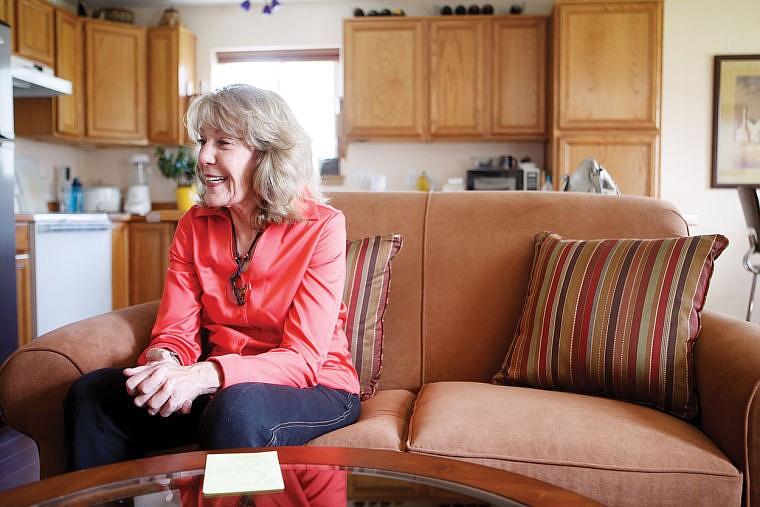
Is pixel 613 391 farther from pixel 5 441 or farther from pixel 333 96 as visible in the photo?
pixel 333 96

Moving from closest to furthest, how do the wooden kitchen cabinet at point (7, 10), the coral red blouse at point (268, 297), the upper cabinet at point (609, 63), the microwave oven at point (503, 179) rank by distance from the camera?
the coral red blouse at point (268, 297)
the wooden kitchen cabinet at point (7, 10)
the upper cabinet at point (609, 63)
the microwave oven at point (503, 179)

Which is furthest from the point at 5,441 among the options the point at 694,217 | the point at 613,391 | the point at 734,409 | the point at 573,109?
the point at 694,217

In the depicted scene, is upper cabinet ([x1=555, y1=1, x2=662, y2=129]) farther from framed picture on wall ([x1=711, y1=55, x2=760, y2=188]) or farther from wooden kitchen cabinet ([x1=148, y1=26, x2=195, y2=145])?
wooden kitchen cabinet ([x1=148, y1=26, x2=195, y2=145])

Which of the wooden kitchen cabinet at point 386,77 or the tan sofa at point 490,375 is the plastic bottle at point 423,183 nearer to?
the wooden kitchen cabinet at point 386,77

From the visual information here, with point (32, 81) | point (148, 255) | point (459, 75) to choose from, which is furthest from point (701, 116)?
point (32, 81)

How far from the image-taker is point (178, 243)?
1614mm

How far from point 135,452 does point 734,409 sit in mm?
1158

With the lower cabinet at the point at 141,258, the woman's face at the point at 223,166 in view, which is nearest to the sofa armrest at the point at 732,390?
the woman's face at the point at 223,166

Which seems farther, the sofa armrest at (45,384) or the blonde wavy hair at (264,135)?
the blonde wavy hair at (264,135)

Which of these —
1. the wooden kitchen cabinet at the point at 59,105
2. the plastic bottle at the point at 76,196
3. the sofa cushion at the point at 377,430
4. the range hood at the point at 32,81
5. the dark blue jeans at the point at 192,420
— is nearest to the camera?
the dark blue jeans at the point at 192,420

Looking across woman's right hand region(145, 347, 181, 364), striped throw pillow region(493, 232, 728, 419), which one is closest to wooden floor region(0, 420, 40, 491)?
woman's right hand region(145, 347, 181, 364)

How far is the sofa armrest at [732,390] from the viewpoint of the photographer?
121cm

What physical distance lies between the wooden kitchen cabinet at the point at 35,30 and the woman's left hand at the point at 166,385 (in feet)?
12.8

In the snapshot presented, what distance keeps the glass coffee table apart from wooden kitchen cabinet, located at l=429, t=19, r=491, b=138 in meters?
4.24
